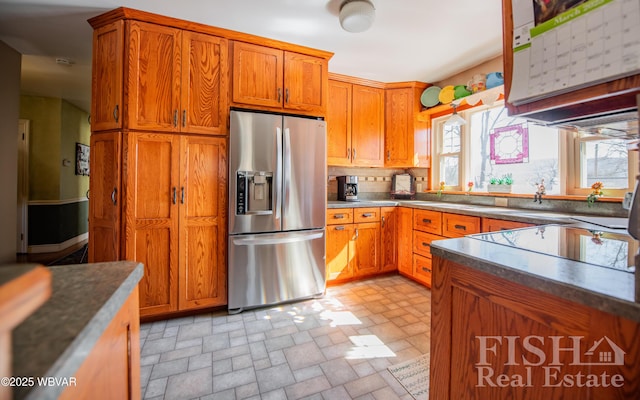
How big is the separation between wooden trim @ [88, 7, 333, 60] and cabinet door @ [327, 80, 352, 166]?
74 cm

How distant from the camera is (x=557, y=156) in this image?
241 cm

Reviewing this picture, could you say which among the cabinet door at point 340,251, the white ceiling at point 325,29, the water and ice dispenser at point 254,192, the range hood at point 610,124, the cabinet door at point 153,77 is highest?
the white ceiling at point 325,29

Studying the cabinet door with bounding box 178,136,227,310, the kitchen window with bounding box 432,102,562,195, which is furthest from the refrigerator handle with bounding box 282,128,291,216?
the kitchen window with bounding box 432,102,562,195

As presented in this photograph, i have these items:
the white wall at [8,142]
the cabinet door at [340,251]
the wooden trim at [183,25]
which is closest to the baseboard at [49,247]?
the white wall at [8,142]

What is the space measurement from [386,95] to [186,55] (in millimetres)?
2332

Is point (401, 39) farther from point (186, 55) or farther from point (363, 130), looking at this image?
point (186, 55)

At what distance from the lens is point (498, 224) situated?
212 centimetres

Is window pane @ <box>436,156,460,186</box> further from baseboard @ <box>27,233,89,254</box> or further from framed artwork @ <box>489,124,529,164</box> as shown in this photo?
baseboard @ <box>27,233,89,254</box>

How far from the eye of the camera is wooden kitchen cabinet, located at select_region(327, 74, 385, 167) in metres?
3.19

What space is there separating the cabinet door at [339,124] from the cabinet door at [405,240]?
0.89 m

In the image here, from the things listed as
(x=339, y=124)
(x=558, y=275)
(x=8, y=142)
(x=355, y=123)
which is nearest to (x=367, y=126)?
(x=355, y=123)

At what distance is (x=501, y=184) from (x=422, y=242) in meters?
1.01

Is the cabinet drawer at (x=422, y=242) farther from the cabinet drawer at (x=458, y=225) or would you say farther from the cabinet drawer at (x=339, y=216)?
the cabinet drawer at (x=339, y=216)

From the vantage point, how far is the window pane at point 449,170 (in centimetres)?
335
